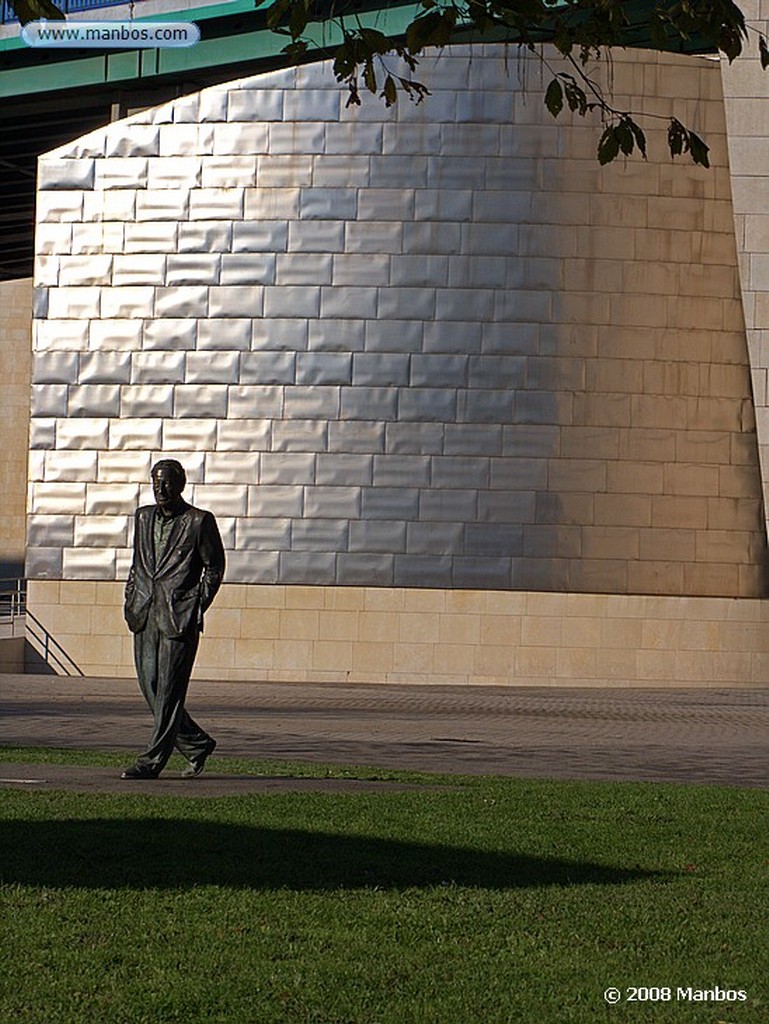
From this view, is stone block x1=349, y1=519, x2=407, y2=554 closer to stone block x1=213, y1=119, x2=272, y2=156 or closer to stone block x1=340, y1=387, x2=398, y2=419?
stone block x1=340, y1=387, x2=398, y2=419

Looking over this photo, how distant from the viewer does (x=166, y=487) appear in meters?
12.2

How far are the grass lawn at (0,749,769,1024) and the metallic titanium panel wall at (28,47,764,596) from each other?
898 inches

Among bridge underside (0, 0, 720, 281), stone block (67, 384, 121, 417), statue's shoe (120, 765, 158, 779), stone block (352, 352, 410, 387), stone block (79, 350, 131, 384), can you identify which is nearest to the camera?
statue's shoe (120, 765, 158, 779)

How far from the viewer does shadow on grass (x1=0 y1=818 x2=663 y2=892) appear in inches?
315

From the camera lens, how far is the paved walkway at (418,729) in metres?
15.0

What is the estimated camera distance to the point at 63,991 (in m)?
5.86

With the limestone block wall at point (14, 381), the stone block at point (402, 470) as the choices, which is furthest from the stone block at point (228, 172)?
the limestone block wall at point (14, 381)

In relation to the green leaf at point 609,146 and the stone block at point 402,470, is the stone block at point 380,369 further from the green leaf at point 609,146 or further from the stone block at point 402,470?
the green leaf at point 609,146

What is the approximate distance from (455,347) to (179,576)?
22149 millimetres

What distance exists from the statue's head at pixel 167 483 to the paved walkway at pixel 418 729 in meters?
2.01

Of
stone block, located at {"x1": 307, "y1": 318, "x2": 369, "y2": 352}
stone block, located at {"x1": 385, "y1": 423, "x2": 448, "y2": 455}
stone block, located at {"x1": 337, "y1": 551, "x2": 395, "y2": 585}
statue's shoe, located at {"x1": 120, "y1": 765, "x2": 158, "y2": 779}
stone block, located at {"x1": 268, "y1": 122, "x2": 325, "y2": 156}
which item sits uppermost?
stone block, located at {"x1": 268, "y1": 122, "x2": 325, "y2": 156}

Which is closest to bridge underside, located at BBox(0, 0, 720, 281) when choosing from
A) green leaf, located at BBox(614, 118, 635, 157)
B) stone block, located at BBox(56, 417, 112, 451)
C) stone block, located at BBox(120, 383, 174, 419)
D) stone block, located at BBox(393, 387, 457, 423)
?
stone block, located at BBox(393, 387, 457, 423)

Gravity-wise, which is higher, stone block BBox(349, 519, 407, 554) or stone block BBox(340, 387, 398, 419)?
stone block BBox(340, 387, 398, 419)

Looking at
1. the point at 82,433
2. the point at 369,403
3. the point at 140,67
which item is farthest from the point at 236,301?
the point at 140,67
